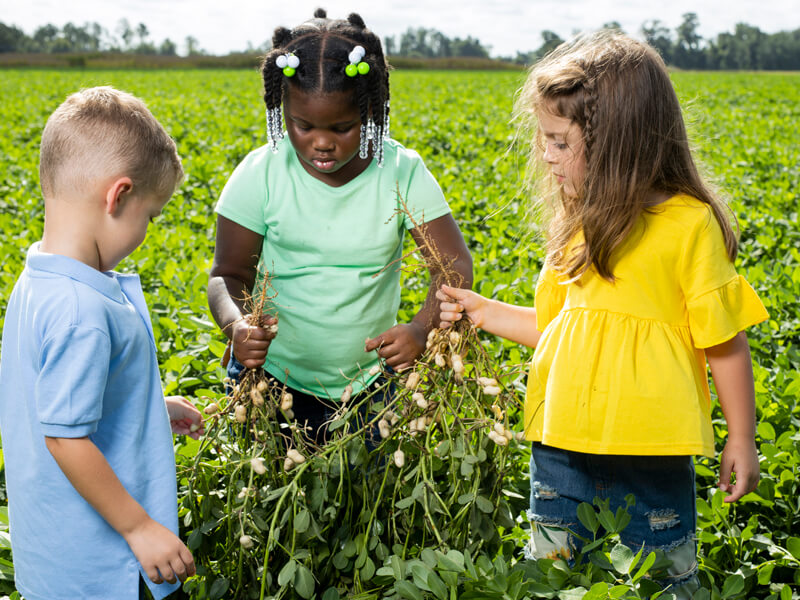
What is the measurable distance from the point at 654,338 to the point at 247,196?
1.05 metres

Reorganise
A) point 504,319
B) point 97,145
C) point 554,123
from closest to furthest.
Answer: point 97,145, point 554,123, point 504,319

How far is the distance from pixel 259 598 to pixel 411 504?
383mm

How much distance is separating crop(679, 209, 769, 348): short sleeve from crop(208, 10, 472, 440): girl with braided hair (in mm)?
543

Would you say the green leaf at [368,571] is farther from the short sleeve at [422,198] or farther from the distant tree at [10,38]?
the distant tree at [10,38]

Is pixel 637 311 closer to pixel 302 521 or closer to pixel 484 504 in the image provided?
pixel 484 504

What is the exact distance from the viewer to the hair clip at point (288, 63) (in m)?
1.78

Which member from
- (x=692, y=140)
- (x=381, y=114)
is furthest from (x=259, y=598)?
(x=692, y=140)

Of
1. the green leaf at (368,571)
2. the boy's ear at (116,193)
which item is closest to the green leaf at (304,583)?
the green leaf at (368,571)

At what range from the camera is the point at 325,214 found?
200 cm

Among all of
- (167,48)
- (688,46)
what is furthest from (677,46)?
(167,48)

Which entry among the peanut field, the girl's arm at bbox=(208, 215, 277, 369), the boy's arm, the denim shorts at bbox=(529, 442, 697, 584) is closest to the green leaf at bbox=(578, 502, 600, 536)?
the peanut field

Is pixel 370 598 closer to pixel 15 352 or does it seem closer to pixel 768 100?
pixel 15 352

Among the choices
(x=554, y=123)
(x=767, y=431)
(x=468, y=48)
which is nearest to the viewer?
(x=554, y=123)

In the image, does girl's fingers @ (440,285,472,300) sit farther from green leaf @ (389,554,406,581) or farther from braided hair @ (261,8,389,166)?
green leaf @ (389,554,406,581)
